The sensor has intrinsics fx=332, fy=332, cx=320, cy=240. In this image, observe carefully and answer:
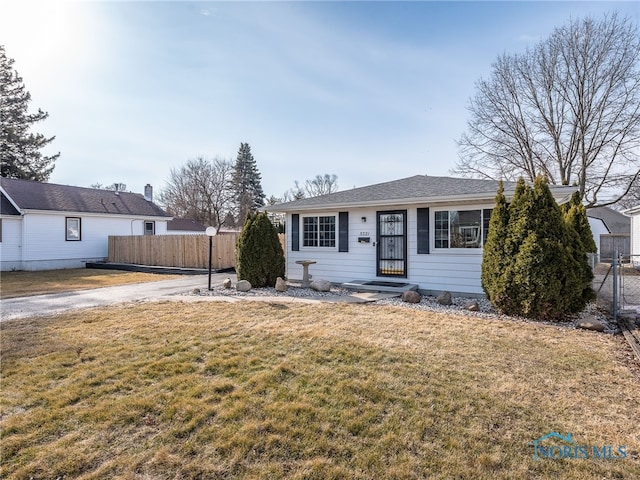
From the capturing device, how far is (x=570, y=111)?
16312 millimetres

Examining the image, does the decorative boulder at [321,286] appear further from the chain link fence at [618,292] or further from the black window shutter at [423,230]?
the chain link fence at [618,292]

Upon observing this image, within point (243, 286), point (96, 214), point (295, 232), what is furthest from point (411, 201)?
point (96, 214)

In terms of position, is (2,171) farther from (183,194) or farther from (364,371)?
(364,371)

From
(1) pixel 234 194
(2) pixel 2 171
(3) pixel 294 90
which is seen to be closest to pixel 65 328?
(3) pixel 294 90

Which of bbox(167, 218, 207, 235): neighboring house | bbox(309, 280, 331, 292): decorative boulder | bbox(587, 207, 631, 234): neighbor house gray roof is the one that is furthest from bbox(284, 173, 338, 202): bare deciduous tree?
bbox(309, 280, 331, 292): decorative boulder

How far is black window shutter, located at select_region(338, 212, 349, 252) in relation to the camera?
31.1 ft

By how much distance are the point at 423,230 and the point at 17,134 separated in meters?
28.5

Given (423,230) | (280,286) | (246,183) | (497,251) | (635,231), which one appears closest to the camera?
(497,251)

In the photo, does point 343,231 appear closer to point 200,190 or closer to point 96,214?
point 96,214

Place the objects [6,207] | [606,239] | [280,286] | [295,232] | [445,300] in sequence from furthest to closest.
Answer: [606,239] < [6,207] < [295,232] < [280,286] < [445,300]

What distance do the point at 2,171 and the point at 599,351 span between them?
31.6 meters

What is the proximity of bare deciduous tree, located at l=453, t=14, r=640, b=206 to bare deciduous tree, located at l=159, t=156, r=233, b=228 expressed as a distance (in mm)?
23122

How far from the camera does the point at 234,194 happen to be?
34.0m

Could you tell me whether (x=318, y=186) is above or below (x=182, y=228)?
above
